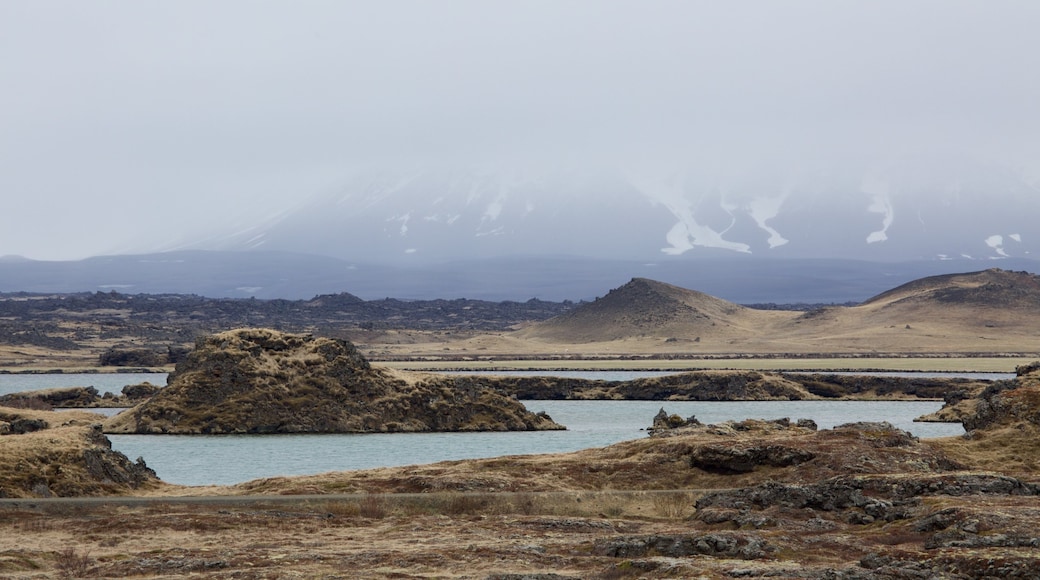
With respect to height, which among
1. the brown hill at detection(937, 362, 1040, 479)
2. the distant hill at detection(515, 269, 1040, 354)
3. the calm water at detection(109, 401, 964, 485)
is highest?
the distant hill at detection(515, 269, 1040, 354)

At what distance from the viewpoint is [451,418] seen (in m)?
55.6

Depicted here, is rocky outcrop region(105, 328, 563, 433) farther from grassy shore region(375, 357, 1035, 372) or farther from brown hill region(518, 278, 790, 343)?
brown hill region(518, 278, 790, 343)

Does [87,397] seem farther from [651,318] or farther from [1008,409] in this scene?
[651,318]

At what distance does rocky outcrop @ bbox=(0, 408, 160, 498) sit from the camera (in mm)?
28422

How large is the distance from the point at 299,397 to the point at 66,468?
24.7 meters

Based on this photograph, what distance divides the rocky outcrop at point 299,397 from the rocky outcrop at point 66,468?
19.4m

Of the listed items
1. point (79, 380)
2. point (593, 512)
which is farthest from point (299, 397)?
→ point (79, 380)

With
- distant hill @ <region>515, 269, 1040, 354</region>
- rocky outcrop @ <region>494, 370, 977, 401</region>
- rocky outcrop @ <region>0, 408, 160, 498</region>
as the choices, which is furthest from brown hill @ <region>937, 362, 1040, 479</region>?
distant hill @ <region>515, 269, 1040, 354</region>

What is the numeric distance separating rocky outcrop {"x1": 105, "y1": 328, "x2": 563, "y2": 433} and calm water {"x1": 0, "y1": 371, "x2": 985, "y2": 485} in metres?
1.60

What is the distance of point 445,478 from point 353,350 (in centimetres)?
2810

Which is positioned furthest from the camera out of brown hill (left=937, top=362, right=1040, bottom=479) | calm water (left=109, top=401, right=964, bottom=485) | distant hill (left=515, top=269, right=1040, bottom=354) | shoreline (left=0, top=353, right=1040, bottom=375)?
distant hill (left=515, top=269, right=1040, bottom=354)

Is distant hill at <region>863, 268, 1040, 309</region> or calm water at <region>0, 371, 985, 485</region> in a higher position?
distant hill at <region>863, 268, 1040, 309</region>

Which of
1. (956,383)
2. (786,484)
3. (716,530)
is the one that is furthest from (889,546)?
(956,383)

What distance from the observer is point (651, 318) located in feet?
508
